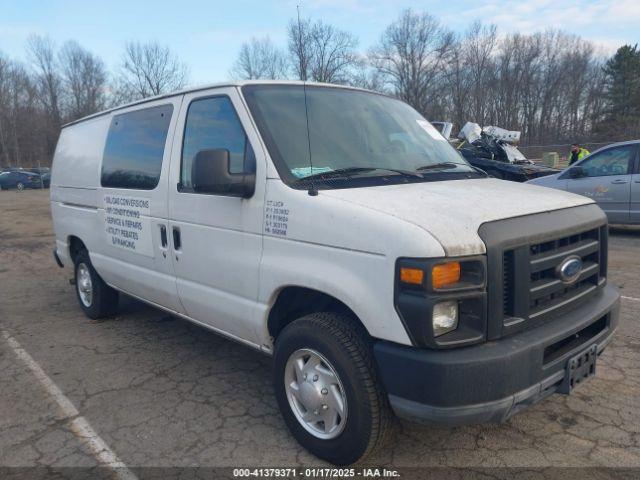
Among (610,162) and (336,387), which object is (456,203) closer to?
(336,387)

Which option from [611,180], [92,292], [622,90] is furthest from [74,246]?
[622,90]

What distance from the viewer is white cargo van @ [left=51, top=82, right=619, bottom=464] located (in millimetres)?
2371

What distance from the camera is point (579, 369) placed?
2.70 m

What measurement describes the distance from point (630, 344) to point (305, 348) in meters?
3.17

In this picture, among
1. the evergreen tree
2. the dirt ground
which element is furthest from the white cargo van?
the evergreen tree

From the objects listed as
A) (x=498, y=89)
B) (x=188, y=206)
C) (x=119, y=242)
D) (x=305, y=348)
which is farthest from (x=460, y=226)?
(x=498, y=89)

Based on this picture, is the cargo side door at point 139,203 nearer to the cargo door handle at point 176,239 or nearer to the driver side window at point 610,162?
the cargo door handle at point 176,239

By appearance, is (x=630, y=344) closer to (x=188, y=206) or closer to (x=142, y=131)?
(x=188, y=206)

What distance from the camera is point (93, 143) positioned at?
17.1ft

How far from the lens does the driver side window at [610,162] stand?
9.06m

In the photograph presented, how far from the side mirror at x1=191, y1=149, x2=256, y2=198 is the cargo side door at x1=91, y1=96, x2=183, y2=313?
0.98 meters

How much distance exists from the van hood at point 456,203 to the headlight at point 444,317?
0.24 meters

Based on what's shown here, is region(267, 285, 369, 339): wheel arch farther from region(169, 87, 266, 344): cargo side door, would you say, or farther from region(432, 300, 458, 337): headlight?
region(432, 300, 458, 337): headlight

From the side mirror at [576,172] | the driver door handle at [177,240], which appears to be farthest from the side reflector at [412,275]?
the side mirror at [576,172]
